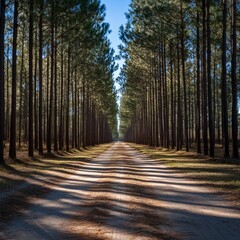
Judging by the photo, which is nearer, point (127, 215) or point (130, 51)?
point (127, 215)

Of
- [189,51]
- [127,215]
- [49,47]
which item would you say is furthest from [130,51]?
[127,215]

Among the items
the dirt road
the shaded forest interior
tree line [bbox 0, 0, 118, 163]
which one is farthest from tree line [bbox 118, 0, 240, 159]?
the dirt road

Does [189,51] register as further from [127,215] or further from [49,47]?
[127,215]

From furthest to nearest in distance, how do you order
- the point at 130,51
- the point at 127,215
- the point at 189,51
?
→ the point at 130,51, the point at 189,51, the point at 127,215

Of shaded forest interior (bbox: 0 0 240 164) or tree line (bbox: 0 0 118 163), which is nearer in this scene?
tree line (bbox: 0 0 118 163)

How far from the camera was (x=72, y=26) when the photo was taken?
30.1 meters

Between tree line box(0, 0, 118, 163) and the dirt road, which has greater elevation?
tree line box(0, 0, 118, 163)

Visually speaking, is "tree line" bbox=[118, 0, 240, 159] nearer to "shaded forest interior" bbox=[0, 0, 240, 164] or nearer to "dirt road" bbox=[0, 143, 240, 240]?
"shaded forest interior" bbox=[0, 0, 240, 164]

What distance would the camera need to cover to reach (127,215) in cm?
779

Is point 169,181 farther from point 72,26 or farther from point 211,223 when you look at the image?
point 72,26

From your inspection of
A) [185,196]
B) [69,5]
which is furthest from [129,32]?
[185,196]

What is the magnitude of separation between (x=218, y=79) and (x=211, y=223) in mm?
42385

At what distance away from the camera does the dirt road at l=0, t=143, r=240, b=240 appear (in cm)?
632

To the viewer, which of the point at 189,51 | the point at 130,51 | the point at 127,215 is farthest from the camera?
the point at 130,51
